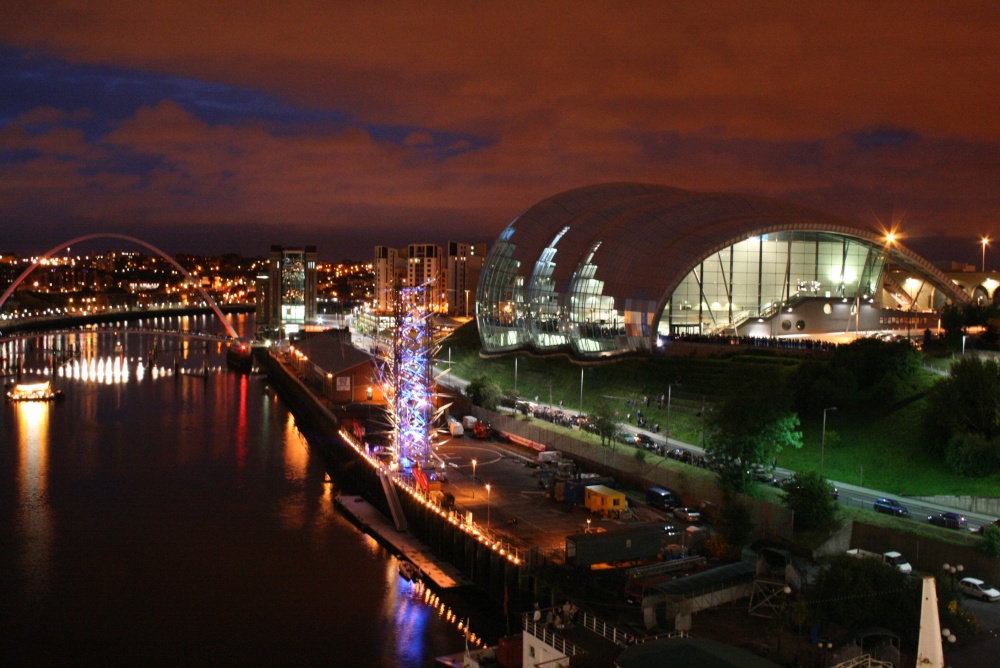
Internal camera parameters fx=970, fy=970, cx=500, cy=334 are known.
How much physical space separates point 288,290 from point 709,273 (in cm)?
7212

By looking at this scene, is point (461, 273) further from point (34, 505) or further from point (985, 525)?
point (985, 525)

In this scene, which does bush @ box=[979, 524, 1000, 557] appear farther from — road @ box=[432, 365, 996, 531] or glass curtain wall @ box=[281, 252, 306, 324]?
glass curtain wall @ box=[281, 252, 306, 324]

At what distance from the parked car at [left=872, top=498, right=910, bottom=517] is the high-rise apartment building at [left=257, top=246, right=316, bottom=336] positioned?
276 feet

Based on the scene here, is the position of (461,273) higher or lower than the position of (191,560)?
higher

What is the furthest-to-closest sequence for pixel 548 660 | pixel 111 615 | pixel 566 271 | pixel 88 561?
1. pixel 566 271
2. pixel 88 561
3. pixel 111 615
4. pixel 548 660

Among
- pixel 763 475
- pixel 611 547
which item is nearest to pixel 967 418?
pixel 763 475

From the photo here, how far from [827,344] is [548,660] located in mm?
20427

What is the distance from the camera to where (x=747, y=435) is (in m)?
21.0

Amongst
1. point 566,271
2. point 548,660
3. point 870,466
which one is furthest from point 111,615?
point 566,271

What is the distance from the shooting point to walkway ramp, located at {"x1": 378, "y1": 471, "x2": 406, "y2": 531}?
2428 centimetres

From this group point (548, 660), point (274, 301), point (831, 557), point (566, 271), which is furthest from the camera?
point (274, 301)

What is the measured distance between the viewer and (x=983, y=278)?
42.8 m

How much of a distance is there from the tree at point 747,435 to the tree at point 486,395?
12177 millimetres

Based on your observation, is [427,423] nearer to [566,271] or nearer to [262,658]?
[262,658]
